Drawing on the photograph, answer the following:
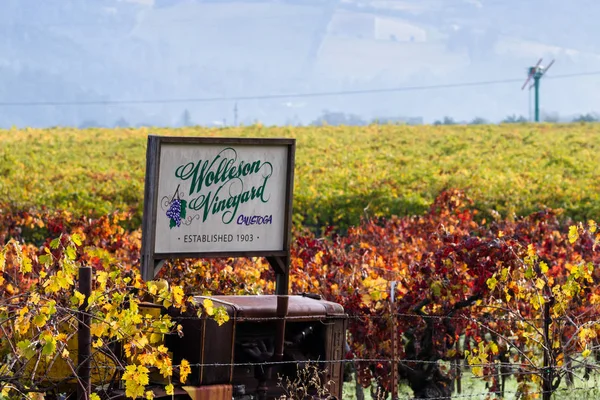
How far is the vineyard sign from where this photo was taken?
7672 millimetres

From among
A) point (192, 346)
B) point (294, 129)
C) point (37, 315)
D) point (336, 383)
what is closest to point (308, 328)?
point (336, 383)

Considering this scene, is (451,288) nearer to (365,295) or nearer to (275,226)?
(365,295)

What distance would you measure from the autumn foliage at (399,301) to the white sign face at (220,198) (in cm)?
47

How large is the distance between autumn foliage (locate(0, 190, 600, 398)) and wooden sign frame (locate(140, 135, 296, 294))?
222 millimetres

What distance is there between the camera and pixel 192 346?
756 centimetres

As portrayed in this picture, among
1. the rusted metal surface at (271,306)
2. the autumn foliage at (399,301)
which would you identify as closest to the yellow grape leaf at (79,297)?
the autumn foliage at (399,301)

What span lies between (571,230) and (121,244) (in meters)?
6.98

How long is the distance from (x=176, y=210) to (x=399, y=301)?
3183 mm

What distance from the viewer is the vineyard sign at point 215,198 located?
767cm

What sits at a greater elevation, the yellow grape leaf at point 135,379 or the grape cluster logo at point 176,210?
the grape cluster logo at point 176,210

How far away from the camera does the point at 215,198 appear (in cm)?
795

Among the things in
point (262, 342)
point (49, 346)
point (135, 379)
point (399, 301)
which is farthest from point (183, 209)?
point (399, 301)

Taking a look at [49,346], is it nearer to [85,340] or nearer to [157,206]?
[85,340]

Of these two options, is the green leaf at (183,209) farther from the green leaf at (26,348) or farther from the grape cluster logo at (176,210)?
the green leaf at (26,348)
